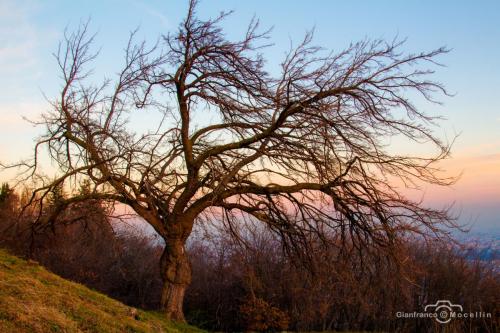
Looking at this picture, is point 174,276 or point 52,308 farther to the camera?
point 174,276

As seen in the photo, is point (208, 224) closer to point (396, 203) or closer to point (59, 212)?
point (59, 212)

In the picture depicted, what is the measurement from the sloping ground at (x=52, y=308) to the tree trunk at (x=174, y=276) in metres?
1.42

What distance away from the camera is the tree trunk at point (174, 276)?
1266cm

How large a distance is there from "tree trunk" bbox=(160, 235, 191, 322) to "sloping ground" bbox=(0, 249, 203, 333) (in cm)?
142

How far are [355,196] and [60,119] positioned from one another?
25.0ft

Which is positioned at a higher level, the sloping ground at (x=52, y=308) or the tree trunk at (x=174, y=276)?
the tree trunk at (x=174, y=276)

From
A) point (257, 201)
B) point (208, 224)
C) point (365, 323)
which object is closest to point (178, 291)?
point (208, 224)

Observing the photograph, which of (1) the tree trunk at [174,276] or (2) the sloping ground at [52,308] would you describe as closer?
(2) the sloping ground at [52,308]

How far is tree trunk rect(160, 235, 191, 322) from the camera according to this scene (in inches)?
498

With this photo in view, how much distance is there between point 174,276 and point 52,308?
5.17m

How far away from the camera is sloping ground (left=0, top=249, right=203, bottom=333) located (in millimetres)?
6777

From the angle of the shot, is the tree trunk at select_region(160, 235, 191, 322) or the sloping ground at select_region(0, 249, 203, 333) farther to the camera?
the tree trunk at select_region(160, 235, 191, 322)

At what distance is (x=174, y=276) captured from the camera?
12672 millimetres

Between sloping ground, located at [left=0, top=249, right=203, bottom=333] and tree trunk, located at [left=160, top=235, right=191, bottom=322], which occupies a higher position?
tree trunk, located at [left=160, top=235, right=191, bottom=322]
